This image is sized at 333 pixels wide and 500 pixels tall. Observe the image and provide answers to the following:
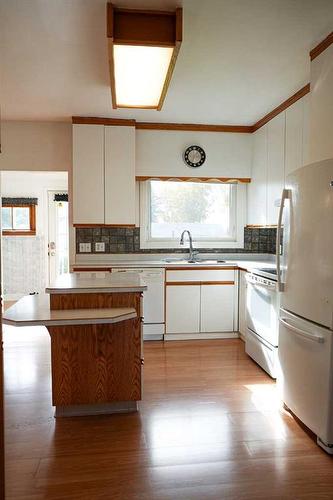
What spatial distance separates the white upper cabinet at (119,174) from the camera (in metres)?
4.14

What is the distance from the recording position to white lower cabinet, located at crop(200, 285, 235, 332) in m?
4.11

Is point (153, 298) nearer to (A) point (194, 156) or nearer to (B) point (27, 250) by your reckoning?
(A) point (194, 156)

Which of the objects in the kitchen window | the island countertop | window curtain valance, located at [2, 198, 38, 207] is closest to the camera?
the island countertop

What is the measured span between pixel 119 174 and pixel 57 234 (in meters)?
3.17

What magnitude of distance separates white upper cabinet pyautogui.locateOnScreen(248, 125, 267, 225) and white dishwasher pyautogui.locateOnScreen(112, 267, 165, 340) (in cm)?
134

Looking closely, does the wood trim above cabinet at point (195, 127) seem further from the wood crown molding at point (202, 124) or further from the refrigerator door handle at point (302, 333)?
the refrigerator door handle at point (302, 333)

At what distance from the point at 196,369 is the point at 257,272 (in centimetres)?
106

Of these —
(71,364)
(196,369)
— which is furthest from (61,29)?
(196,369)

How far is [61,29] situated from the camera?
2.30 meters

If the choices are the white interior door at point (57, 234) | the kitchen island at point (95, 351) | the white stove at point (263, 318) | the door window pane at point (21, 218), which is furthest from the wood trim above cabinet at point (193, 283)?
the door window pane at point (21, 218)

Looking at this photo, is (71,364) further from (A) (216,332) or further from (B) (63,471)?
(A) (216,332)

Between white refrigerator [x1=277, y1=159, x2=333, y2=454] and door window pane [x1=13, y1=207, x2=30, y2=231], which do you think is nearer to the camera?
white refrigerator [x1=277, y1=159, x2=333, y2=454]

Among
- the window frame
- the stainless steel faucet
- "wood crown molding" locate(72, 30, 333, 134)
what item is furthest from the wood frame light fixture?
the window frame

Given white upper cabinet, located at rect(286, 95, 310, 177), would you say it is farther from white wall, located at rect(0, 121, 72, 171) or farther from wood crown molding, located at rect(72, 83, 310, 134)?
white wall, located at rect(0, 121, 72, 171)
